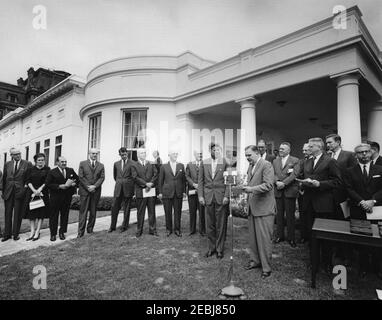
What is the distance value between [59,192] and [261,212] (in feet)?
14.3

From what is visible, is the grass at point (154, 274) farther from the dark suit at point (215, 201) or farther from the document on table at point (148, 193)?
the document on table at point (148, 193)

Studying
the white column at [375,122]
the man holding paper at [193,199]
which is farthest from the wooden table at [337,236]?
the white column at [375,122]

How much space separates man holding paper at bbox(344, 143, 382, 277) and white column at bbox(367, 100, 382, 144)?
243 inches

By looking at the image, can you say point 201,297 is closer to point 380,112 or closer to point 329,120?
point 380,112

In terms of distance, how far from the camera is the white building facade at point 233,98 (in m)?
7.07

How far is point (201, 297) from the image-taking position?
10.1 feet

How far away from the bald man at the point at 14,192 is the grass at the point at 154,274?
1342 mm

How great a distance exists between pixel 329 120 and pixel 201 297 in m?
12.2

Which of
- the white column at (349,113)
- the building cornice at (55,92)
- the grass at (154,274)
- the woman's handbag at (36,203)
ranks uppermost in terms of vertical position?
the building cornice at (55,92)

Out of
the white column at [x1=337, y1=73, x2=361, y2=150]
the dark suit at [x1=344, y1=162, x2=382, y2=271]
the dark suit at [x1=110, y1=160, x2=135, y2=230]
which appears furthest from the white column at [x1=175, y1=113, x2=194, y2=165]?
the dark suit at [x1=344, y1=162, x2=382, y2=271]

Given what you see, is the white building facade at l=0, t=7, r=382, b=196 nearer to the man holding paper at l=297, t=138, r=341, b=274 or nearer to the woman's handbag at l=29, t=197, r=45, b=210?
the man holding paper at l=297, t=138, r=341, b=274

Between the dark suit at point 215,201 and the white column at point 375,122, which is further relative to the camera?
the white column at point 375,122

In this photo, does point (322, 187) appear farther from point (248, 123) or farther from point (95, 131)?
point (95, 131)

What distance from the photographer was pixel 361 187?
142 inches
